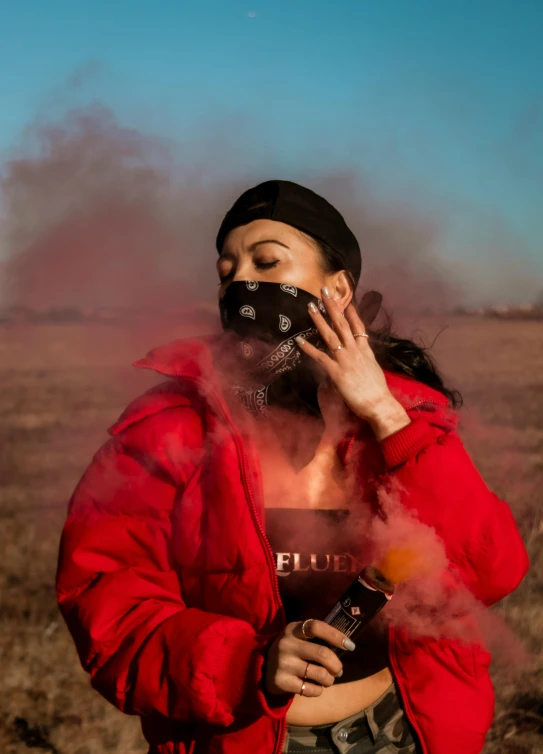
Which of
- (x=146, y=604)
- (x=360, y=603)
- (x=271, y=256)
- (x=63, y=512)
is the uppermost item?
(x=271, y=256)

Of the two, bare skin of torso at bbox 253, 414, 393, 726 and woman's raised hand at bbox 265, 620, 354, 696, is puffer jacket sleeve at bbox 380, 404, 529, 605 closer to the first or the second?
bare skin of torso at bbox 253, 414, 393, 726

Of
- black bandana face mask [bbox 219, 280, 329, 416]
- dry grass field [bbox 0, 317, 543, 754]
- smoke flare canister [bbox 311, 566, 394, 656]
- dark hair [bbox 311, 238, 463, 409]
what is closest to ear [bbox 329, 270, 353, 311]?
dark hair [bbox 311, 238, 463, 409]

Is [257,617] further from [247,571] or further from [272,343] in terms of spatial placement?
[272,343]

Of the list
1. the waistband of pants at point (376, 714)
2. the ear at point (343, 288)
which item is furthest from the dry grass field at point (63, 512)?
the waistband of pants at point (376, 714)

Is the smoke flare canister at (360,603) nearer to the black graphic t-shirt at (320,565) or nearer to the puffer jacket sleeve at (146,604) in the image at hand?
the puffer jacket sleeve at (146,604)

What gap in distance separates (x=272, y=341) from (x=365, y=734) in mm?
1150

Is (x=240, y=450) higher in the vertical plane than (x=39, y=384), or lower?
higher

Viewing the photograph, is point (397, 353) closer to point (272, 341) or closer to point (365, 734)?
point (272, 341)

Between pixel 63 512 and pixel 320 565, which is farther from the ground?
pixel 320 565

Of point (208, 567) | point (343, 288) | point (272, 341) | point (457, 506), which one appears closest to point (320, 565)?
point (208, 567)

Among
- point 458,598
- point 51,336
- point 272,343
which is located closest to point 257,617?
point 458,598

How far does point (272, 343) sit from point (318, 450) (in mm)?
353

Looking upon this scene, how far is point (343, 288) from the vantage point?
8.04 ft

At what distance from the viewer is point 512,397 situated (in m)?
6.46
